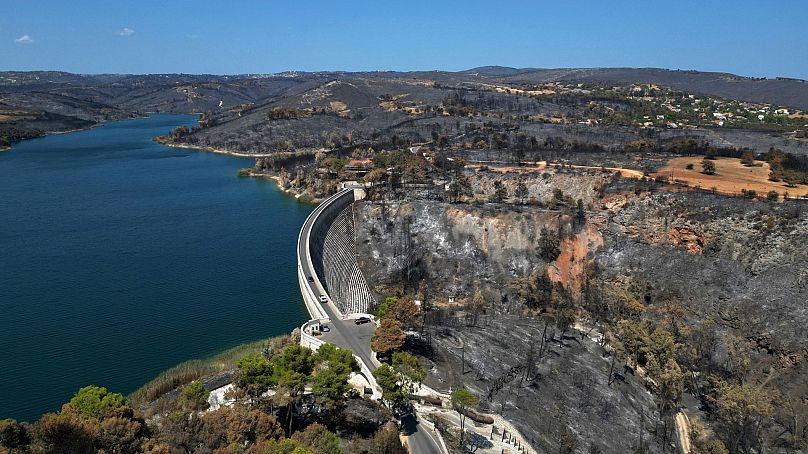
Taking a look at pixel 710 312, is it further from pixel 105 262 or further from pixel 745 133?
pixel 745 133

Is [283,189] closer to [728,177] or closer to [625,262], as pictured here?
[625,262]

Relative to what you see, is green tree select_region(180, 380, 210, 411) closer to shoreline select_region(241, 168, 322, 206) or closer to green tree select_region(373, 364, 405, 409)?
green tree select_region(373, 364, 405, 409)

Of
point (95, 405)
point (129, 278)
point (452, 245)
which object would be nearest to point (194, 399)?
point (95, 405)

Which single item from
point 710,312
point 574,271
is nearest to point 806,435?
point 710,312

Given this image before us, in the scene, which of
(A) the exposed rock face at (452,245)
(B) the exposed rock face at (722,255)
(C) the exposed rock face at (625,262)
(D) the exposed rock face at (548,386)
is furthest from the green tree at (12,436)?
(B) the exposed rock face at (722,255)

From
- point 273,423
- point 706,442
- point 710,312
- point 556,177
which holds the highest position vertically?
point 556,177

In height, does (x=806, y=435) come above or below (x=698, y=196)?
below

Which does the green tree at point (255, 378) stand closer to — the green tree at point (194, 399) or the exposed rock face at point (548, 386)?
the green tree at point (194, 399)
